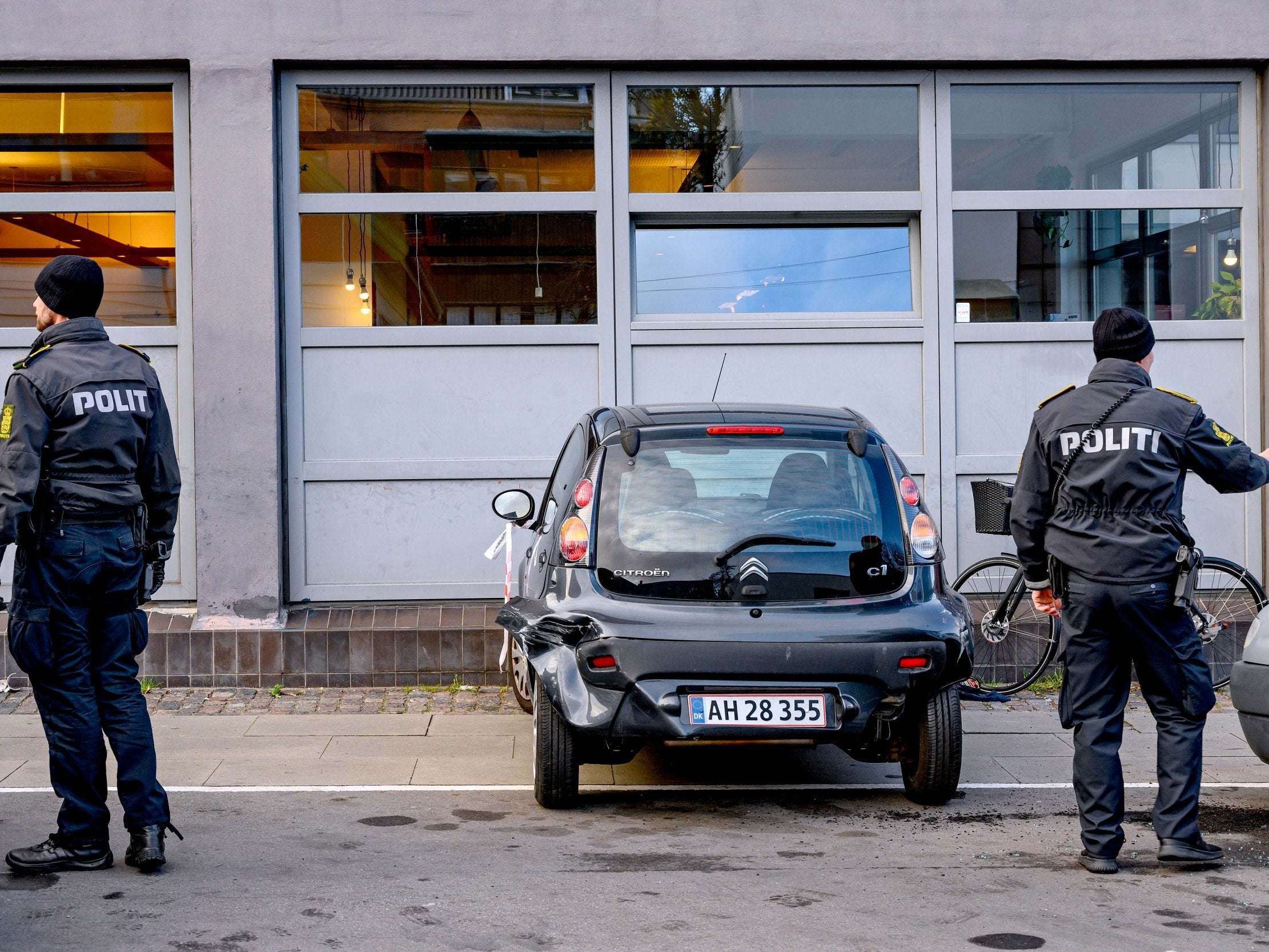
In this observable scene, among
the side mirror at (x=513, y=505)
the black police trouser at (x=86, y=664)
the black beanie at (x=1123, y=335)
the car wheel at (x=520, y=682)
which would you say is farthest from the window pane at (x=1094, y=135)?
the black police trouser at (x=86, y=664)

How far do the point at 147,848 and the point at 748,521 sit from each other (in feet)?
7.94

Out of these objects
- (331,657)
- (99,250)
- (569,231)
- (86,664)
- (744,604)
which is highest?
(569,231)

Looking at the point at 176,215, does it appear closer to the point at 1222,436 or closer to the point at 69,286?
the point at 69,286

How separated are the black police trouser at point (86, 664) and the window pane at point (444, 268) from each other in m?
4.49

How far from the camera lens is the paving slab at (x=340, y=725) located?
7297 mm

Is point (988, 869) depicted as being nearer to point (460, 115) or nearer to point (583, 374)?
Result: point (583, 374)

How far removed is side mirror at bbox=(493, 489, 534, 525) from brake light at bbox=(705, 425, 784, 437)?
1348 mm

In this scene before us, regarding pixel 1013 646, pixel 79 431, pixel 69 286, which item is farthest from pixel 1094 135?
pixel 79 431

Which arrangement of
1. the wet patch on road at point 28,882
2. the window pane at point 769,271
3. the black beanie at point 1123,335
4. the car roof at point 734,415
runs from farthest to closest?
the window pane at point 769,271, the car roof at point 734,415, the black beanie at point 1123,335, the wet patch on road at point 28,882

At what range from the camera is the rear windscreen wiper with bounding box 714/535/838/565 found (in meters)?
5.36

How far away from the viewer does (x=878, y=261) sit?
370 inches

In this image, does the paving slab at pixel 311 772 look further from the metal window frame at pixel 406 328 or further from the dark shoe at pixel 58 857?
the metal window frame at pixel 406 328

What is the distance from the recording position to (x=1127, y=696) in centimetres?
477

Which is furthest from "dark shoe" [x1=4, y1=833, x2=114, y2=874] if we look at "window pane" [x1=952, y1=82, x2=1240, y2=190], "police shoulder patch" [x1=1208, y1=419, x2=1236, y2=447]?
"window pane" [x1=952, y1=82, x2=1240, y2=190]
